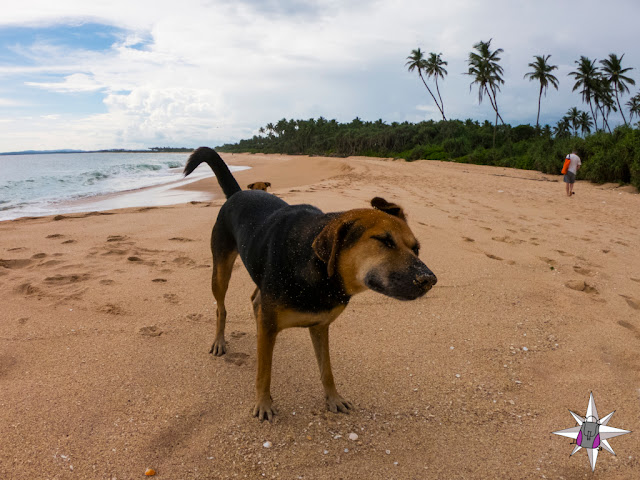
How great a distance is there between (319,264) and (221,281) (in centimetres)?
149

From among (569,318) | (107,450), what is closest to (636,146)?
(569,318)

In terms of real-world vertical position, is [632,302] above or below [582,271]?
below

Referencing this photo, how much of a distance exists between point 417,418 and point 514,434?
0.63 m

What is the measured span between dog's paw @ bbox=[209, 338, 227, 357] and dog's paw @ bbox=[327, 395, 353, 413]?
3.74 ft

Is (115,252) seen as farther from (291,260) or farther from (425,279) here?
(425,279)

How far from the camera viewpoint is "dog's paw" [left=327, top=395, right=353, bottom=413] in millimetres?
2832

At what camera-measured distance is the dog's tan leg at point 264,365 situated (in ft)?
8.27

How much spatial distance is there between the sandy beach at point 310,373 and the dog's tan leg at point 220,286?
111 mm

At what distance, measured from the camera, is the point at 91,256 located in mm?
5598

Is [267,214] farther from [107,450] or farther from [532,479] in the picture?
[532,479]

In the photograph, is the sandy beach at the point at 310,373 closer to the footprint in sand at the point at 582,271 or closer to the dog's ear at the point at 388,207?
the footprint in sand at the point at 582,271

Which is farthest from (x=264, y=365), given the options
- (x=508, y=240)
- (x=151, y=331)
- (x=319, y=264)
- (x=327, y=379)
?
(x=508, y=240)

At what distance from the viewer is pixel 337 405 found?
2.84m

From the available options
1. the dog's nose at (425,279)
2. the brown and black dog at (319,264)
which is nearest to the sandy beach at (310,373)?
the brown and black dog at (319,264)
